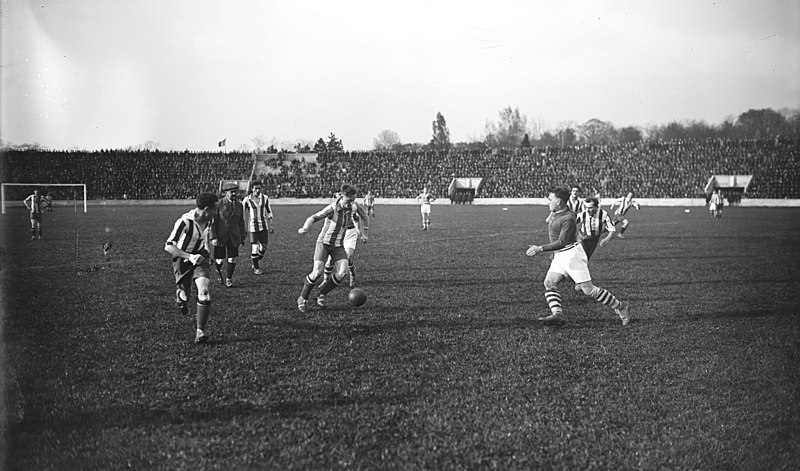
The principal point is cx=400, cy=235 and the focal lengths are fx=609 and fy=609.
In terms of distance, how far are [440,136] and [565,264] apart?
7627 cm

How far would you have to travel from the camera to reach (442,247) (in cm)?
1653

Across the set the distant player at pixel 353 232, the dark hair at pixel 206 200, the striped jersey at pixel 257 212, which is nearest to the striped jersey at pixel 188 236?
the dark hair at pixel 206 200

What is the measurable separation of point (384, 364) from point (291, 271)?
649 cm

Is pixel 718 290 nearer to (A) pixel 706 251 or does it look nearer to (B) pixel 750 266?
(B) pixel 750 266

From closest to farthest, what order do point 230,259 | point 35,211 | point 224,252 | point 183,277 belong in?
point 183,277
point 230,259
point 224,252
point 35,211

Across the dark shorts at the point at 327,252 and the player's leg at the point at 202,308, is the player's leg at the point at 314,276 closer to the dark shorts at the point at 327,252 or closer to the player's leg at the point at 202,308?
the dark shorts at the point at 327,252

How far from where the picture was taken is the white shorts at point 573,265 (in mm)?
7465

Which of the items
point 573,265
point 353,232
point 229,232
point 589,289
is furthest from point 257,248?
point 589,289

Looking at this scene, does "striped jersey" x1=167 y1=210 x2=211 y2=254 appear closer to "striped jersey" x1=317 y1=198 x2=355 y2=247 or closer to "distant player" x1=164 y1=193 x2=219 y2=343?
"distant player" x1=164 y1=193 x2=219 y2=343

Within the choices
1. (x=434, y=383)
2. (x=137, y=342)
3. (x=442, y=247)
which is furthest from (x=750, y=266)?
(x=137, y=342)

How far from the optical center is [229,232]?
34.8 feet

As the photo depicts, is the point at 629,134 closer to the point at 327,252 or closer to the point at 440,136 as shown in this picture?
the point at 440,136

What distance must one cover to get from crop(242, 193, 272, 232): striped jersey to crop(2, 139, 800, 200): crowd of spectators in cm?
3900

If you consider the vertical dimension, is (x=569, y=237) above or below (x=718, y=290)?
above
